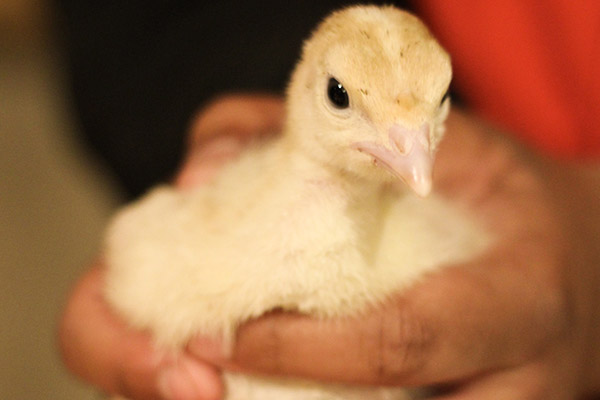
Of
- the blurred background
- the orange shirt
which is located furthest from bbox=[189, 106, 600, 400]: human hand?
the blurred background

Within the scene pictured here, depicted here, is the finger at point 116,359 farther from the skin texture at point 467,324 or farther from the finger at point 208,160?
the finger at point 208,160

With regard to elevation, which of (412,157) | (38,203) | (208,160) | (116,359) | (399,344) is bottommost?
(38,203)

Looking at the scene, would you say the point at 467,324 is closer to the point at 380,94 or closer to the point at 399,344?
the point at 399,344

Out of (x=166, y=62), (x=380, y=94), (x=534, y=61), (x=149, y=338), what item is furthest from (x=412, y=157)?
(x=166, y=62)

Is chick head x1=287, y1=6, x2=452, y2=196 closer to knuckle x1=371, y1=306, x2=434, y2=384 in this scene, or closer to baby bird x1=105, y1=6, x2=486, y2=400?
baby bird x1=105, y1=6, x2=486, y2=400

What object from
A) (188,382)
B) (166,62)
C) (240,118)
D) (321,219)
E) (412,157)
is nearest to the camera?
(412,157)

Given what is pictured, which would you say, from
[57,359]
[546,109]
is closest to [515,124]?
[546,109]
